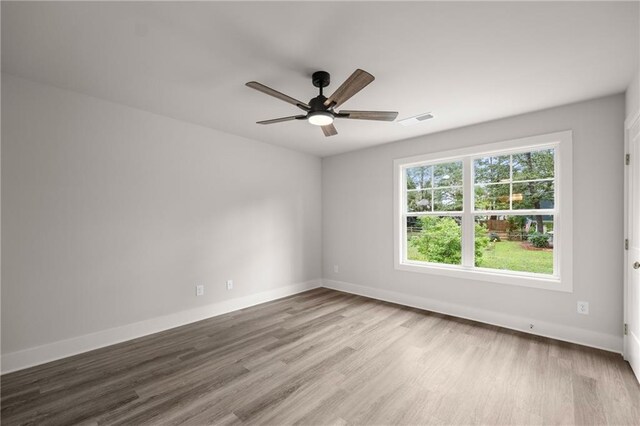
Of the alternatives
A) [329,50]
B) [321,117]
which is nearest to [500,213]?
[321,117]

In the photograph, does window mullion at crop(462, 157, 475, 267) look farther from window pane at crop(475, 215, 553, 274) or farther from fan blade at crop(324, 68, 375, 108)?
fan blade at crop(324, 68, 375, 108)

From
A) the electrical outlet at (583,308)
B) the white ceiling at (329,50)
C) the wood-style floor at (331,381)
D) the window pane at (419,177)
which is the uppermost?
the white ceiling at (329,50)

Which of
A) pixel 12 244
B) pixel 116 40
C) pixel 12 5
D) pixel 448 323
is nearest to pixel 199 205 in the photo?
pixel 12 244

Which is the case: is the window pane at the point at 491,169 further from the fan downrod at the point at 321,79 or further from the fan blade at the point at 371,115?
the fan downrod at the point at 321,79

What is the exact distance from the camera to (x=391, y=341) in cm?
303

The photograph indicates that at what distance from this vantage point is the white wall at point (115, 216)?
2500 millimetres

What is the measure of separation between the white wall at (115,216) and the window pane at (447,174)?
8.41 ft

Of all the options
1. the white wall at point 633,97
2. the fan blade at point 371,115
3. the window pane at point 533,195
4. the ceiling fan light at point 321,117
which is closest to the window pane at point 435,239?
the window pane at point 533,195

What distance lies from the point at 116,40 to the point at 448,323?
428 centimetres

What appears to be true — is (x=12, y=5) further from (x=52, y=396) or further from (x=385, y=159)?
(x=385, y=159)

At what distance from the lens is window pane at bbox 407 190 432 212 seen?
429cm

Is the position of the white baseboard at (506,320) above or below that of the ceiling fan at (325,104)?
below

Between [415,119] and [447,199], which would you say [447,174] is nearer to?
[447,199]

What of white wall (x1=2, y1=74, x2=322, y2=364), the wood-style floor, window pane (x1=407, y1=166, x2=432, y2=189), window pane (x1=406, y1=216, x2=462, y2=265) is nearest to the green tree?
window pane (x1=406, y1=216, x2=462, y2=265)
